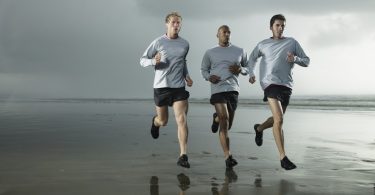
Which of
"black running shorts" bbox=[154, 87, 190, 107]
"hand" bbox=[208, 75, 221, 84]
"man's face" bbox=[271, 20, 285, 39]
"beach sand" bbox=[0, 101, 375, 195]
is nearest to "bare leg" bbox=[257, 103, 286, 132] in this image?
"beach sand" bbox=[0, 101, 375, 195]

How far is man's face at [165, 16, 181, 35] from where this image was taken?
Result: 6941 millimetres

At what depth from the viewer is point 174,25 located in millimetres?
6961

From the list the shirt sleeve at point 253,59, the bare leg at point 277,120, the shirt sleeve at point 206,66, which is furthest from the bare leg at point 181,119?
the bare leg at point 277,120

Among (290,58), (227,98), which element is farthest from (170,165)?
(290,58)

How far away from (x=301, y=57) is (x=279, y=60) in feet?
1.30

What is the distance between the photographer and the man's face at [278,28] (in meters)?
6.88

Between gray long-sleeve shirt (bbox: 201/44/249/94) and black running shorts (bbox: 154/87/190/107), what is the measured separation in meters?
0.55

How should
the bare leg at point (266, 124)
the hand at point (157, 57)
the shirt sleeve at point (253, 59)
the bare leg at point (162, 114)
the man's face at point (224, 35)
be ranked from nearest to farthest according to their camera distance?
the hand at point (157, 57) < the shirt sleeve at point (253, 59) < the man's face at point (224, 35) < the bare leg at point (162, 114) < the bare leg at point (266, 124)

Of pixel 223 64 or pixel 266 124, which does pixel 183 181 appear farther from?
pixel 266 124

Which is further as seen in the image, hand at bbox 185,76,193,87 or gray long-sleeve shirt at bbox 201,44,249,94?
gray long-sleeve shirt at bbox 201,44,249,94

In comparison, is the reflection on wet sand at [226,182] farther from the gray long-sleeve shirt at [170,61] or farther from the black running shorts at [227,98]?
the gray long-sleeve shirt at [170,61]

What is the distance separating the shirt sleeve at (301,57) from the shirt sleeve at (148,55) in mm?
2125

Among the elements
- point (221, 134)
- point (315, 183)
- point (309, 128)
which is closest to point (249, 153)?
point (221, 134)

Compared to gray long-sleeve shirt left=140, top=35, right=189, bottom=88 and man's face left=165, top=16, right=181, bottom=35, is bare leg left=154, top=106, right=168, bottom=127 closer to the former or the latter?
gray long-sleeve shirt left=140, top=35, right=189, bottom=88
